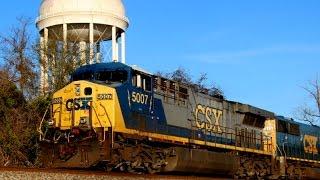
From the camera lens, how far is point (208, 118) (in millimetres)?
20734

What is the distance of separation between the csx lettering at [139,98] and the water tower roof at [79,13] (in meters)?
20.3

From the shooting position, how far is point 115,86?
15.7 m

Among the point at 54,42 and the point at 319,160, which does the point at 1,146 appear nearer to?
the point at 54,42

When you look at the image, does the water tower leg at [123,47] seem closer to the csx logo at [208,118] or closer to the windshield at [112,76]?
the csx logo at [208,118]

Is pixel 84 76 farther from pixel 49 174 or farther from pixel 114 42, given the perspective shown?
pixel 114 42

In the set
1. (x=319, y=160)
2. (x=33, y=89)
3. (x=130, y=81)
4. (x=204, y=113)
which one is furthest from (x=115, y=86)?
(x=319, y=160)

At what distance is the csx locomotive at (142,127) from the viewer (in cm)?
1530

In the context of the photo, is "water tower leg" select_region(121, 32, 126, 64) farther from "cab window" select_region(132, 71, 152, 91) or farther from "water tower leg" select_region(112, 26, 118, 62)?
"cab window" select_region(132, 71, 152, 91)

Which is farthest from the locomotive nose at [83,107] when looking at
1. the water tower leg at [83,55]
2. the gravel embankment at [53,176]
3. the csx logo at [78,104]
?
the water tower leg at [83,55]

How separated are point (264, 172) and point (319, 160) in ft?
26.2

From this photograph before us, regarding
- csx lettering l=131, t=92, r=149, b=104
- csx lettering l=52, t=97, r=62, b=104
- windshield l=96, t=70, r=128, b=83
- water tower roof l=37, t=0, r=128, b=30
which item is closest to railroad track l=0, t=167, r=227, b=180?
csx lettering l=131, t=92, r=149, b=104

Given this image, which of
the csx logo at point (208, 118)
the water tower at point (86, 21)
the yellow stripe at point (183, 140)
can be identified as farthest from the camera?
the water tower at point (86, 21)

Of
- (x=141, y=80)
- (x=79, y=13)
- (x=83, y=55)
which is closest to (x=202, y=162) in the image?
(x=141, y=80)

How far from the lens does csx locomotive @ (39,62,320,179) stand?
15297mm
